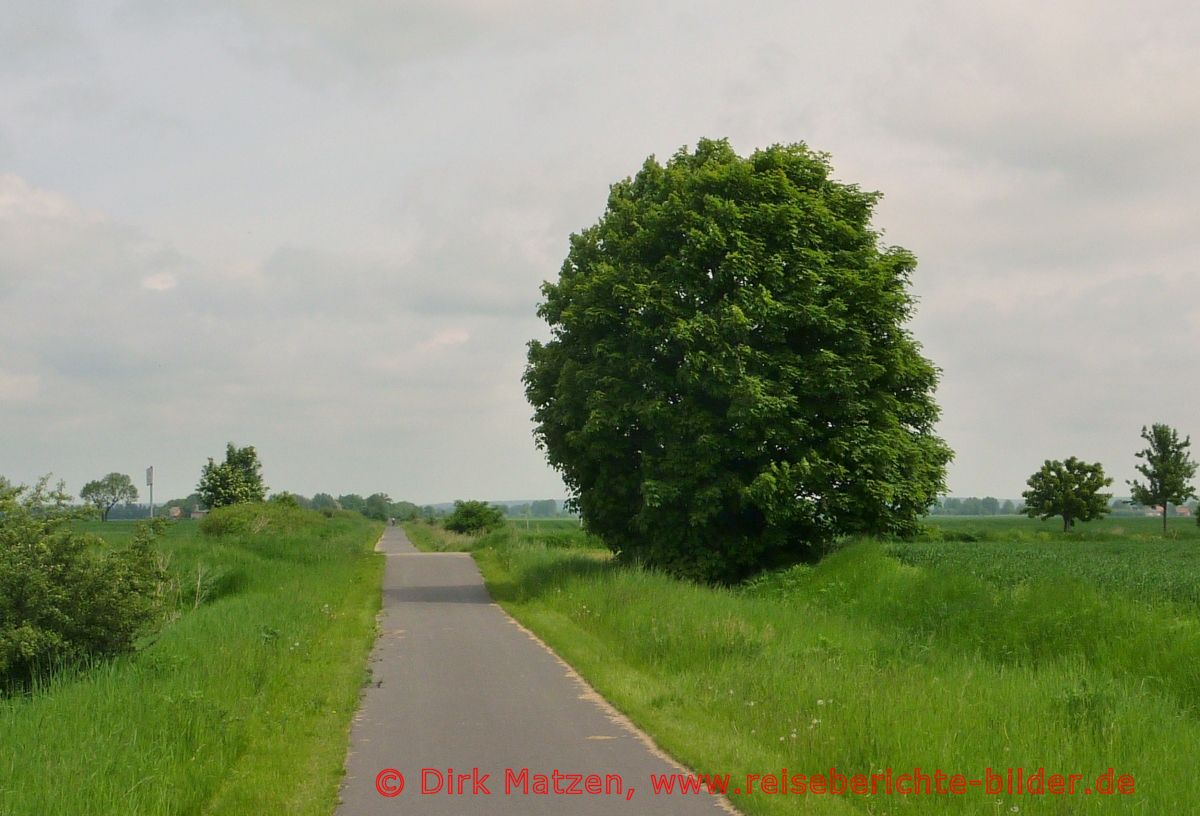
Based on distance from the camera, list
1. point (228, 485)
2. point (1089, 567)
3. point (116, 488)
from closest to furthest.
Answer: point (1089, 567)
point (228, 485)
point (116, 488)

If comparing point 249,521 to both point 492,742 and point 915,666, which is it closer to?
point 915,666

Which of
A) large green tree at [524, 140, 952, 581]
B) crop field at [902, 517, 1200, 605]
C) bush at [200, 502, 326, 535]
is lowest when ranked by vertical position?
crop field at [902, 517, 1200, 605]

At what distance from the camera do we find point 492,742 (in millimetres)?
10141

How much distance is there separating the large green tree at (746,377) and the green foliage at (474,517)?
61.8 metres

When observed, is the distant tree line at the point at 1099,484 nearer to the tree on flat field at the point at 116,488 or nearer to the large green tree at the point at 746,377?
the large green tree at the point at 746,377

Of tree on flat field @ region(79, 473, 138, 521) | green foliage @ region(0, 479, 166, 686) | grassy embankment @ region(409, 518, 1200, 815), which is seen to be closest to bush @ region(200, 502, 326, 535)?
grassy embankment @ region(409, 518, 1200, 815)

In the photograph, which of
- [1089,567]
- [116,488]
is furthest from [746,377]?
[116,488]

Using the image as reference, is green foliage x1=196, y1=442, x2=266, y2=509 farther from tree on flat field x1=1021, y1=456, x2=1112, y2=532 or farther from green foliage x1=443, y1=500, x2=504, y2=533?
tree on flat field x1=1021, y1=456, x2=1112, y2=532

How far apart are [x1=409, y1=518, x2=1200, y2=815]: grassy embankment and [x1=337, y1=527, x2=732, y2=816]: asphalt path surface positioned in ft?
1.60

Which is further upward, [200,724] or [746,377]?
[746,377]

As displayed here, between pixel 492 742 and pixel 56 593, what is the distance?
7.77m

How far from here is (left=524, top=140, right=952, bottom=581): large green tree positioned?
2392 cm

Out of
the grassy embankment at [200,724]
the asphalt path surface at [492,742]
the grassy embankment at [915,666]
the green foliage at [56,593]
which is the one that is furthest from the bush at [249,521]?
the asphalt path surface at [492,742]

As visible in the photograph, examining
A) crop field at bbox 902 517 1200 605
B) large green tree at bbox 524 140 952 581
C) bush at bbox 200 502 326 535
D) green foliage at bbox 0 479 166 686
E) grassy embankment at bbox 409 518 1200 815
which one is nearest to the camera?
grassy embankment at bbox 409 518 1200 815
